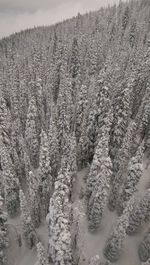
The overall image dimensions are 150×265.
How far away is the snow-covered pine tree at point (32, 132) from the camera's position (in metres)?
40.4

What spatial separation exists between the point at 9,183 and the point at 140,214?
20833mm

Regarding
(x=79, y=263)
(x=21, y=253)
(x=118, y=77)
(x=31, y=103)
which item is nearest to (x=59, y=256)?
(x=79, y=263)

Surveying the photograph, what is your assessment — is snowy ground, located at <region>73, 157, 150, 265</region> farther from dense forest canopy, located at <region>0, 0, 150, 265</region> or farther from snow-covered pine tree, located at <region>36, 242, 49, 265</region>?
snow-covered pine tree, located at <region>36, 242, 49, 265</region>

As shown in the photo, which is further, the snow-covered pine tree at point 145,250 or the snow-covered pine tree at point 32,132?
the snow-covered pine tree at point 32,132

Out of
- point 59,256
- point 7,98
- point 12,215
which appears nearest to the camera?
point 59,256

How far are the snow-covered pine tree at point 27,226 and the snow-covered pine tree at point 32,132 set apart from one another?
1470cm

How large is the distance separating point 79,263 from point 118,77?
3939 cm

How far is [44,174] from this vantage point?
3170cm

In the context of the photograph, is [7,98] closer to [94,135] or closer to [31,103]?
[31,103]

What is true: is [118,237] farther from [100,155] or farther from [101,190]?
[100,155]

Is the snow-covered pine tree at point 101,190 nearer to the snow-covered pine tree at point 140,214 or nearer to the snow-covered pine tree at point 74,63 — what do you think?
the snow-covered pine tree at point 140,214

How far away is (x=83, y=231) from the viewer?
32.6 meters

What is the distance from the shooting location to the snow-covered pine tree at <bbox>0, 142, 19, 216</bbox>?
31.8m

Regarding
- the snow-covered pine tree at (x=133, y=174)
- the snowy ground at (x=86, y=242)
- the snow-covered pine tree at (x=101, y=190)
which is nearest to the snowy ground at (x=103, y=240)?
the snowy ground at (x=86, y=242)
